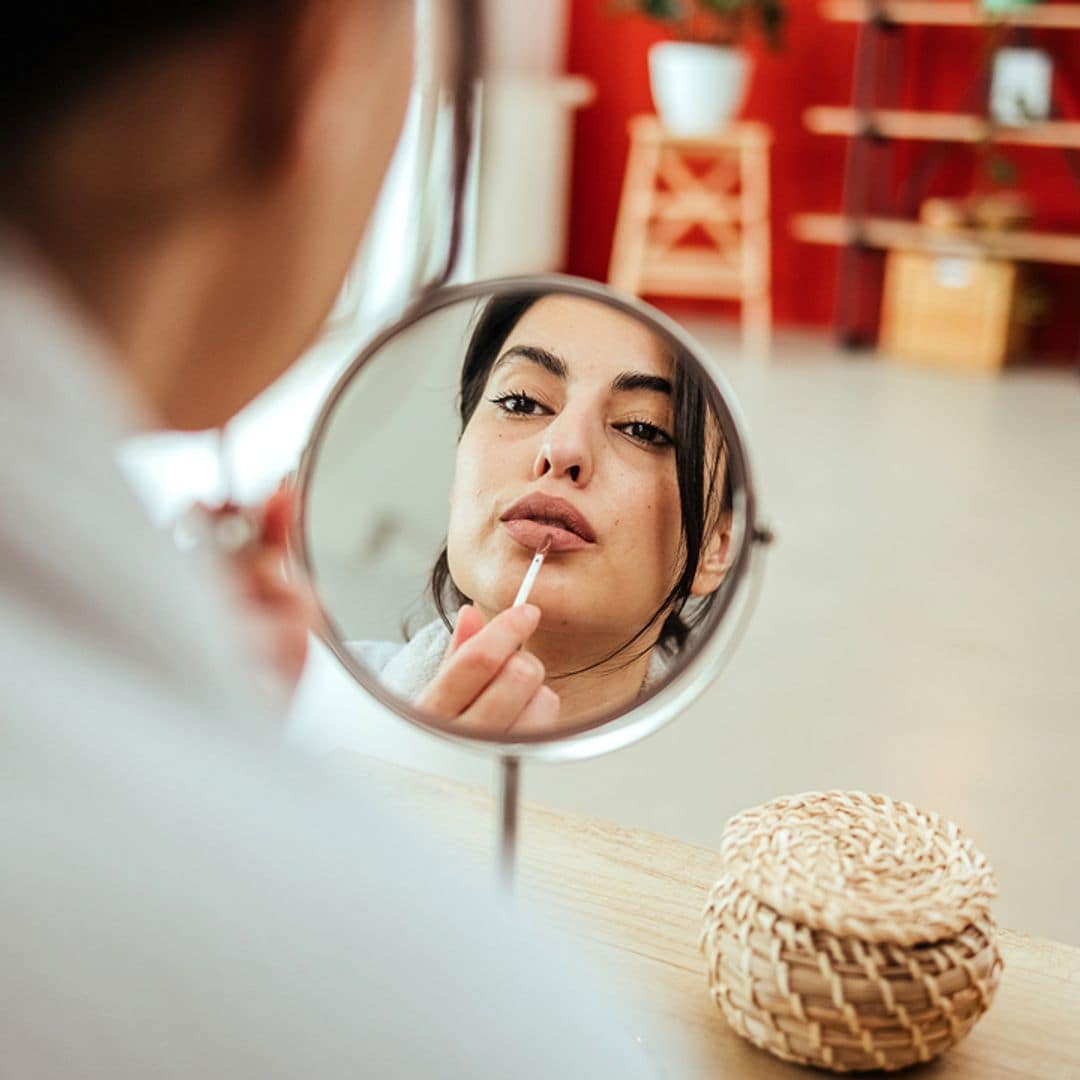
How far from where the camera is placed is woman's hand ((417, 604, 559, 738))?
684mm

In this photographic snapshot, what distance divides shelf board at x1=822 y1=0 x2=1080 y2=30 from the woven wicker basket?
4.55m

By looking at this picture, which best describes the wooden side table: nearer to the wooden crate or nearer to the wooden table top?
the wooden crate

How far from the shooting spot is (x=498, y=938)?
22 centimetres

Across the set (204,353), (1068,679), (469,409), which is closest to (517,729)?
(469,409)

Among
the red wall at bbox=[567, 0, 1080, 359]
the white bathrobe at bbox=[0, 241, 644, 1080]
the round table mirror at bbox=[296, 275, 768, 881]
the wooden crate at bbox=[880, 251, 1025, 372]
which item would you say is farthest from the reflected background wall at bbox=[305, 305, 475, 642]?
the red wall at bbox=[567, 0, 1080, 359]

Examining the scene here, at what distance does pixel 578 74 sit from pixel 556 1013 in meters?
5.79

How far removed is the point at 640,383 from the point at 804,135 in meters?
5.01

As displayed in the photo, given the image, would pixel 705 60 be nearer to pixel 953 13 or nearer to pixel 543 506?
pixel 953 13

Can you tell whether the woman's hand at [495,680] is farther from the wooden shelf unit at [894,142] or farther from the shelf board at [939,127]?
the shelf board at [939,127]

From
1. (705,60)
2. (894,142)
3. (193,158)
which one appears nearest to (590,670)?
(193,158)

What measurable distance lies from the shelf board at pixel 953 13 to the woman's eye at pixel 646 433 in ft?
14.6

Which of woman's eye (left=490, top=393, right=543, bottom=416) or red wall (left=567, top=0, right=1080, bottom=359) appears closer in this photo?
woman's eye (left=490, top=393, right=543, bottom=416)

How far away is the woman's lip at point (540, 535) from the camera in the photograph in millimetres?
699

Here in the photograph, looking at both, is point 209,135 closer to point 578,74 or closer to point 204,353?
point 204,353
